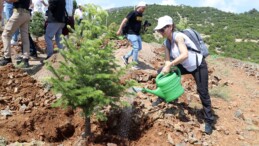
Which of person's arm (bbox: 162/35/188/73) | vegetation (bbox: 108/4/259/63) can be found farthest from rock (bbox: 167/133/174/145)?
vegetation (bbox: 108/4/259/63)

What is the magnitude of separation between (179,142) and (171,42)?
147 centimetres

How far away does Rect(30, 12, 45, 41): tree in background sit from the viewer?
9.83m

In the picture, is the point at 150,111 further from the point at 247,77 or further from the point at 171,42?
the point at 247,77

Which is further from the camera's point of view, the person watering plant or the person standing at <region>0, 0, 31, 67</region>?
the person standing at <region>0, 0, 31, 67</region>

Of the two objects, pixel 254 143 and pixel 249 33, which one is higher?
pixel 254 143

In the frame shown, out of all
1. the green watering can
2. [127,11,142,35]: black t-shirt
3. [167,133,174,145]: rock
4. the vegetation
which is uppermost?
[127,11,142,35]: black t-shirt

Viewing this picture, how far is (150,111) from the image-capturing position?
5.62 metres

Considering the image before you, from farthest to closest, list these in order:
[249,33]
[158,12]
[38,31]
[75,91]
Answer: [158,12] < [249,33] < [38,31] < [75,91]

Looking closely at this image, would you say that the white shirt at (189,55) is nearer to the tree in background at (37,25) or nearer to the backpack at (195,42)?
the backpack at (195,42)

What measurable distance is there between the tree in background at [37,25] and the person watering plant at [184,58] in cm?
550

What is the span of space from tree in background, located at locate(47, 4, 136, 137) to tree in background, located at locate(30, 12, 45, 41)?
222 inches

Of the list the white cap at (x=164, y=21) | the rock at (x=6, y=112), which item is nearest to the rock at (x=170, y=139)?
the white cap at (x=164, y=21)

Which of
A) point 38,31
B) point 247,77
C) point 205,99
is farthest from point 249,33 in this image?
point 205,99

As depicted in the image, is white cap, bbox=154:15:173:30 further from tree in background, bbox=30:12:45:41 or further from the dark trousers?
tree in background, bbox=30:12:45:41
